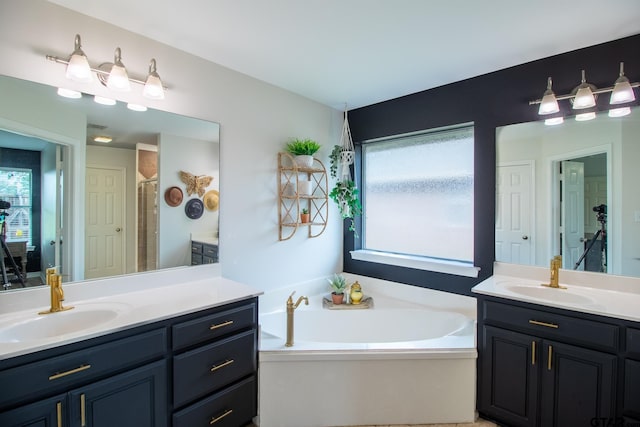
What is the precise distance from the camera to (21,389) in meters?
1.10

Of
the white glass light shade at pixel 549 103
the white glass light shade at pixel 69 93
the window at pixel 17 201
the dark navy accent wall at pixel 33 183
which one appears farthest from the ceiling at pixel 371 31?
the window at pixel 17 201

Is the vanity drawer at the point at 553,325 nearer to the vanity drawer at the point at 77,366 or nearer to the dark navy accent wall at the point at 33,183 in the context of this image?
the vanity drawer at the point at 77,366

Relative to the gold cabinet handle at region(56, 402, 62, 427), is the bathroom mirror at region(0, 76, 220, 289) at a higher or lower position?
higher

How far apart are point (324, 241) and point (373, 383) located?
1.39m

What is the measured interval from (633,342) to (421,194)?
5.57ft

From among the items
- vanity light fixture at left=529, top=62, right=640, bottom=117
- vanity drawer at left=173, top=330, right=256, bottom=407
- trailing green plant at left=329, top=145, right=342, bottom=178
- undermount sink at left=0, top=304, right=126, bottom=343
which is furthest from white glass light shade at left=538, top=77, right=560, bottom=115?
undermount sink at left=0, top=304, right=126, bottom=343

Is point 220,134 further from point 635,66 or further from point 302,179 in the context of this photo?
point 635,66

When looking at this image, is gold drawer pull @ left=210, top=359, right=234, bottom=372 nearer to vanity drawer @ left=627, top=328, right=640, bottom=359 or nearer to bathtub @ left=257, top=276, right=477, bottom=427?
bathtub @ left=257, top=276, right=477, bottom=427

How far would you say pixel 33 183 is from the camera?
154 cm

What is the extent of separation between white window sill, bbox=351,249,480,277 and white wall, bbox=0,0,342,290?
32 centimetres

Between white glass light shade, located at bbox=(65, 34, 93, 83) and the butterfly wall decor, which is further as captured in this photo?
the butterfly wall decor

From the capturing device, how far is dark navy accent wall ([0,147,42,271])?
149cm

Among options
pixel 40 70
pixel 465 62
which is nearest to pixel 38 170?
pixel 40 70

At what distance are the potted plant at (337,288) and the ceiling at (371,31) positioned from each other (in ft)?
5.84
